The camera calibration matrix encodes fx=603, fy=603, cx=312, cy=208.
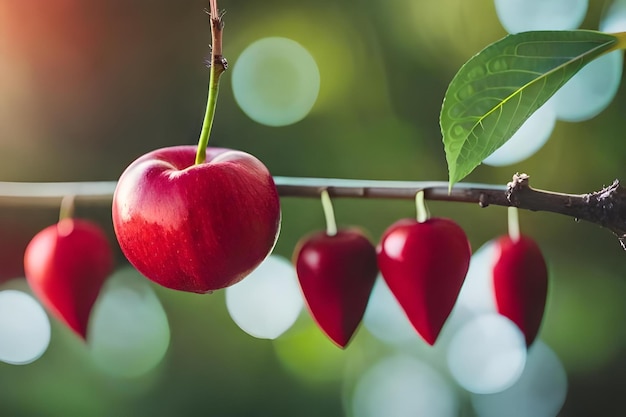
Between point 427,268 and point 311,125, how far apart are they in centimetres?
32

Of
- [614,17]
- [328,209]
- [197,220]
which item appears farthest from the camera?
[614,17]

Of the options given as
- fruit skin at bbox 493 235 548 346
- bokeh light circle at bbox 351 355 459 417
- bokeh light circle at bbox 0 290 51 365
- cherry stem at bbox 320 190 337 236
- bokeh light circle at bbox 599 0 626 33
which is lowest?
bokeh light circle at bbox 351 355 459 417

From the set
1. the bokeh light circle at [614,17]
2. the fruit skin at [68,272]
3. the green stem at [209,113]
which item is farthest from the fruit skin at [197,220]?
the bokeh light circle at [614,17]

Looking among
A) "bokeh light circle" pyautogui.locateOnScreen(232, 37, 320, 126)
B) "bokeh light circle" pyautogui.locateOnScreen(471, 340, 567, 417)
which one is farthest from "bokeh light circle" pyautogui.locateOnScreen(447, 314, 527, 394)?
"bokeh light circle" pyautogui.locateOnScreen(232, 37, 320, 126)

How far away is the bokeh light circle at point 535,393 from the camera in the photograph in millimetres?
592

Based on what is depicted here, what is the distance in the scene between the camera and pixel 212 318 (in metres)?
0.62

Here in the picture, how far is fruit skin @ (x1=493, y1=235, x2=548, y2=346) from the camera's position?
36 cm

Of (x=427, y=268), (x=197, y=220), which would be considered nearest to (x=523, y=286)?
(x=427, y=268)

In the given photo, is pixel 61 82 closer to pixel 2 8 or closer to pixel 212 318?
pixel 2 8

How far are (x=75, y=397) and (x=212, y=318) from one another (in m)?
0.16

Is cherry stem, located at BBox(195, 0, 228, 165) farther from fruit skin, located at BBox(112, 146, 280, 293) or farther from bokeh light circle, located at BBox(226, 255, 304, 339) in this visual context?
bokeh light circle, located at BBox(226, 255, 304, 339)

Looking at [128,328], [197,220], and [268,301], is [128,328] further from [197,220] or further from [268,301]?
[197,220]

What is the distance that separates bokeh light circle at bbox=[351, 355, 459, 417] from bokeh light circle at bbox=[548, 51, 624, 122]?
0.30 metres

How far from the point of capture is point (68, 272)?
14.5 inches
